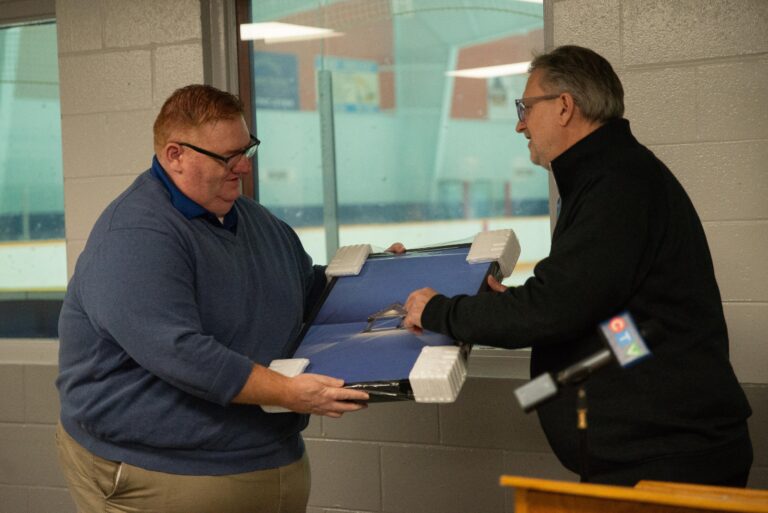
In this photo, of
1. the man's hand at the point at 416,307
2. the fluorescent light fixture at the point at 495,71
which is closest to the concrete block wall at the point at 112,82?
the fluorescent light fixture at the point at 495,71

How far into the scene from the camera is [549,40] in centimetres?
293

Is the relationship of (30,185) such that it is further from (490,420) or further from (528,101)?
(528,101)

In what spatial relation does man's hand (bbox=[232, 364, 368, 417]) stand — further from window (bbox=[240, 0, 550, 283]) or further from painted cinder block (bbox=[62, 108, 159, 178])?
painted cinder block (bbox=[62, 108, 159, 178])

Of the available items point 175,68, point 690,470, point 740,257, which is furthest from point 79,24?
point 690,470

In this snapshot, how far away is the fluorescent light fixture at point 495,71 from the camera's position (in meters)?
3.12

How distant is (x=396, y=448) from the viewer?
3.18 metres

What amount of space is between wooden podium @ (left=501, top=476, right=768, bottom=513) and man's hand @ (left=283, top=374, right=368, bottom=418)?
592 mm

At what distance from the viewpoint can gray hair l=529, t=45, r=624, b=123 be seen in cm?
189

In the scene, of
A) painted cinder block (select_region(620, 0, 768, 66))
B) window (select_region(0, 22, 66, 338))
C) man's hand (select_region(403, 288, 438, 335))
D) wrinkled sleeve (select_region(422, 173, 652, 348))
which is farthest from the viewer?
window (select_region(0, 22, 66, 338))

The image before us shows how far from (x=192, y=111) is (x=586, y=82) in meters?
0.81

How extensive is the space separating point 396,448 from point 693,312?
1.57m

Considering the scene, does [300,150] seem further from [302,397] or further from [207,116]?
[302,397]

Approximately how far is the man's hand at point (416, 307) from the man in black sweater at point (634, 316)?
0.14 m

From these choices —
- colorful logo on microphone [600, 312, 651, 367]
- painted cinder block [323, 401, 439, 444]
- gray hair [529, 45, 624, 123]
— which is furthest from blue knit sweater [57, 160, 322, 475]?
painted cinder block [323, 401, 439, 444]
